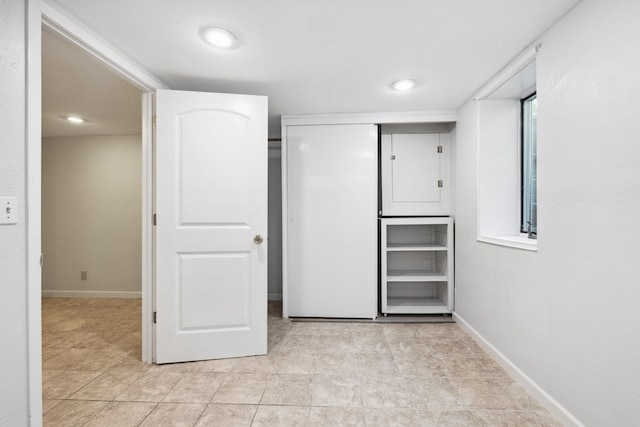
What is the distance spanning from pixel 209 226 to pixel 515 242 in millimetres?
2146

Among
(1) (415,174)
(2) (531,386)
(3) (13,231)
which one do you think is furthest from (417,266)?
(3) (13,231)

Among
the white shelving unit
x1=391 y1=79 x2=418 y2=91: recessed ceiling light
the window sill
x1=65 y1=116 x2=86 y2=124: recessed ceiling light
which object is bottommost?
the white shelving unit

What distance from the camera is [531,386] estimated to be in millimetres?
1711

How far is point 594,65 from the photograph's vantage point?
1301 mm

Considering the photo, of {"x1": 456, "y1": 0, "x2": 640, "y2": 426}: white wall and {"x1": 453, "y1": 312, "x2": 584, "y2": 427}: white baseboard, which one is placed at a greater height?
{"x1": 456, "y1": 0, "x2": 640, "y2": 426}: white wall

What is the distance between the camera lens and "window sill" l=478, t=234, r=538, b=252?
1744 millimetres

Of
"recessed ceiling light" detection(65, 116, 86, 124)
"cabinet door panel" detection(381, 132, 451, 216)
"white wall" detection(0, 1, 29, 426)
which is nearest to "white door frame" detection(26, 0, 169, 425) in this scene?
"white wall" detection(0, 1, 29, 426)

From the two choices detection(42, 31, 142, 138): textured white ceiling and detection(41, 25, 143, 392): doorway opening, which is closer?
detection(42, 31, 142, 138): textured white ceiling

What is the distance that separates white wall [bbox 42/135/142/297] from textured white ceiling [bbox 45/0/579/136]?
2.27 m

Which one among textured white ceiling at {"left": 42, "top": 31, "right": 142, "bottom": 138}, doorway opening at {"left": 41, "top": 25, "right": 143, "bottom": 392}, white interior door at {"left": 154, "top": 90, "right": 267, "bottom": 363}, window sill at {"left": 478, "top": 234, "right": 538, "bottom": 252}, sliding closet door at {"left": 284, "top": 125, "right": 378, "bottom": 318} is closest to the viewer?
window sill at {"left": 478, "top": 234, "right": 538, "bottom": 252}

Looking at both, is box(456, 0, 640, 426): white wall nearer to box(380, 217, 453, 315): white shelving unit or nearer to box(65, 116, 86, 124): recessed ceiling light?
box(380, 217, 453, 315): white shelving unit

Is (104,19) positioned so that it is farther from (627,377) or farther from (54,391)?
(627,377)

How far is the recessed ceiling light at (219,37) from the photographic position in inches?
62.5

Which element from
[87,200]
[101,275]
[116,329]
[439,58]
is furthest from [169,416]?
[87,200]
